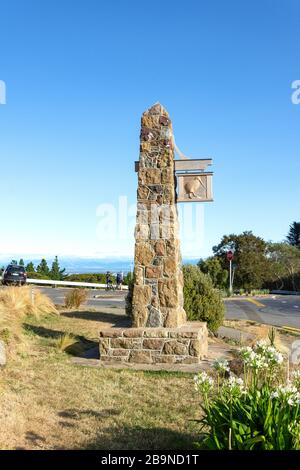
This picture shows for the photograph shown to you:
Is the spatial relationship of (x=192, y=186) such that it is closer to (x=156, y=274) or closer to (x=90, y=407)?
(x=156, y=274)

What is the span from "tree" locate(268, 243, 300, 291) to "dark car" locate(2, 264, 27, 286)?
21.6 m

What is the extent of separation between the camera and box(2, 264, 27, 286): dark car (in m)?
28.5

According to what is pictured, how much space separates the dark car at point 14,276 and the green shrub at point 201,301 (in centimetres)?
1838

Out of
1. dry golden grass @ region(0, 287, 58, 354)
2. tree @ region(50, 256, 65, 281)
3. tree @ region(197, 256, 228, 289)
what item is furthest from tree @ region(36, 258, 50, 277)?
dry golden grass @ region(0, 287, 58, 354)

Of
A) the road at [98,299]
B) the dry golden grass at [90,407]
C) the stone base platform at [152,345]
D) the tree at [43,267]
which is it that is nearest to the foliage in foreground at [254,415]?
the dry golden grass at [90,407]

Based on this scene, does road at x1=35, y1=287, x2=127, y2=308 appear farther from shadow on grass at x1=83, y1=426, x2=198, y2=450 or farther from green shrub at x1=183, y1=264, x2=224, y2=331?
shadow on grass at x1=83, y1=426, x2=198, y2=450

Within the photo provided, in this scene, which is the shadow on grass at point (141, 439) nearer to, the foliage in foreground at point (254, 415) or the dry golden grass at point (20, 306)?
the foliage in foreground at point (254, 415)

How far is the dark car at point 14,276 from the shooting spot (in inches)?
1122

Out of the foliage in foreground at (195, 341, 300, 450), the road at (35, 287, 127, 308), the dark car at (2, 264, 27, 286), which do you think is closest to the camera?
the foliage in foreground at (195, 341, 300, 450)

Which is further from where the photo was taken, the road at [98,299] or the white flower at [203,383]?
the road at [98,299]

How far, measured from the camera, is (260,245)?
41.5 m

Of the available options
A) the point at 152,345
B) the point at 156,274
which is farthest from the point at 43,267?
the point at 152,345
